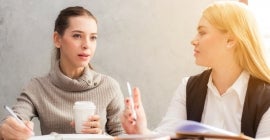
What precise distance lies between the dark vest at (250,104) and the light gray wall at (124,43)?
26.9 inches

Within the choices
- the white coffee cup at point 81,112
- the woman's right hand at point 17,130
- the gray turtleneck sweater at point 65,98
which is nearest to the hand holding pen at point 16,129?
the woman's right hand at point 17,130

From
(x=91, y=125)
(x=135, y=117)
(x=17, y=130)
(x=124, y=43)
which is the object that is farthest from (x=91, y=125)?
(x=124, y=43)

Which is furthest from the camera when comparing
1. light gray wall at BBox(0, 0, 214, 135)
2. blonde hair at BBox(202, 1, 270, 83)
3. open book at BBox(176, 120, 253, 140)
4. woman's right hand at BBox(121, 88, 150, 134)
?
light gray wall at BBox(0, 0, 214, 135)

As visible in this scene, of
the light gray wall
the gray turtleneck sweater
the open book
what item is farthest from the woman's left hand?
the light gray wall

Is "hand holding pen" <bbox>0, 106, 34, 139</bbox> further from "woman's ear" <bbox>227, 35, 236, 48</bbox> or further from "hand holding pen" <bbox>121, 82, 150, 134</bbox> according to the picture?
"woman's ear" <bbox>227, 35, 236, 48</bbox>

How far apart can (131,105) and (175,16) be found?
1.03 meters

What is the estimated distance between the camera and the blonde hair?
150cm

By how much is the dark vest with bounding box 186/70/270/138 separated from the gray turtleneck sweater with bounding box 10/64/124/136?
388 mm

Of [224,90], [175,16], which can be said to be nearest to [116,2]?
[175,16]

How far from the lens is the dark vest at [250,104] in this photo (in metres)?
1.43

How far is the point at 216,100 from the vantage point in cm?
158

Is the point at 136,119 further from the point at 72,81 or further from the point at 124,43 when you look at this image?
the point at 124,43

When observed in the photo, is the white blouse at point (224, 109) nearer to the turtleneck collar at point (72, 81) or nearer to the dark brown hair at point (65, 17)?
the turtleneck collar at point (72, 81)

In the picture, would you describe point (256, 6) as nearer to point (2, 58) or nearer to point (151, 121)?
point (151, 121)
